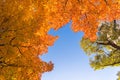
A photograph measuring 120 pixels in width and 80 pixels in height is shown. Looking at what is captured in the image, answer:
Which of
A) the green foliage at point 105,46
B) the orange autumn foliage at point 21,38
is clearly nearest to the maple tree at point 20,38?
the orange autumn foliage at point 21,38

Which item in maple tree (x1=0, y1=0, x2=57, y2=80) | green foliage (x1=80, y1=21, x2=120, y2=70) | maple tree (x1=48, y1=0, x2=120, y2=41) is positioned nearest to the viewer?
maple tree (x1=0, y1=0, x2=57, y2=80)

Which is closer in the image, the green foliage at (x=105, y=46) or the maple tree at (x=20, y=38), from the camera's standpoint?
the maple tree at (x=20, y=38)

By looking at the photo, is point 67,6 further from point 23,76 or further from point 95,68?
point 95,68

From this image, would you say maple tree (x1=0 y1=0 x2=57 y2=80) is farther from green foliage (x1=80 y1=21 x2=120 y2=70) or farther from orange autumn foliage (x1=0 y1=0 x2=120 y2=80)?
green foliage (x1=80 y1=21 x2=120 y2=70)

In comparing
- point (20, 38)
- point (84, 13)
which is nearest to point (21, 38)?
point (20, 38)

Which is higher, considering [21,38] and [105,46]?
[105,46]

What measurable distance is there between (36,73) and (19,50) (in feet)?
4.11

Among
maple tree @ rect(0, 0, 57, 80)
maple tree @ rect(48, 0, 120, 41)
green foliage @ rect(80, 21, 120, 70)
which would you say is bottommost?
maple tree @ rect(0, 0, 57, 80)

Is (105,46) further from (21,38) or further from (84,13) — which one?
(21,38)

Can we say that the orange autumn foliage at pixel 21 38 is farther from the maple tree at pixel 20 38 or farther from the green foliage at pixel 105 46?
the green foliage at pixel 105 46

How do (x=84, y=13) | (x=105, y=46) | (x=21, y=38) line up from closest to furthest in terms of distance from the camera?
(x=21, y=38) → (x=84, y=13) → (x=105, y=46)

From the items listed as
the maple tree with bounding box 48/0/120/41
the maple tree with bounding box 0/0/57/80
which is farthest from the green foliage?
the maple tree with bounding box 0/0/57/80

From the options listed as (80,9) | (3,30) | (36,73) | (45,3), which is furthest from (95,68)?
(3,30)

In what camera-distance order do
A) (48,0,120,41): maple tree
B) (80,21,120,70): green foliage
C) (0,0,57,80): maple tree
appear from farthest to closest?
(80,21,120,70): green foliage < (48,0,120,41): maple tree < (0,0,57,80): maple tree
